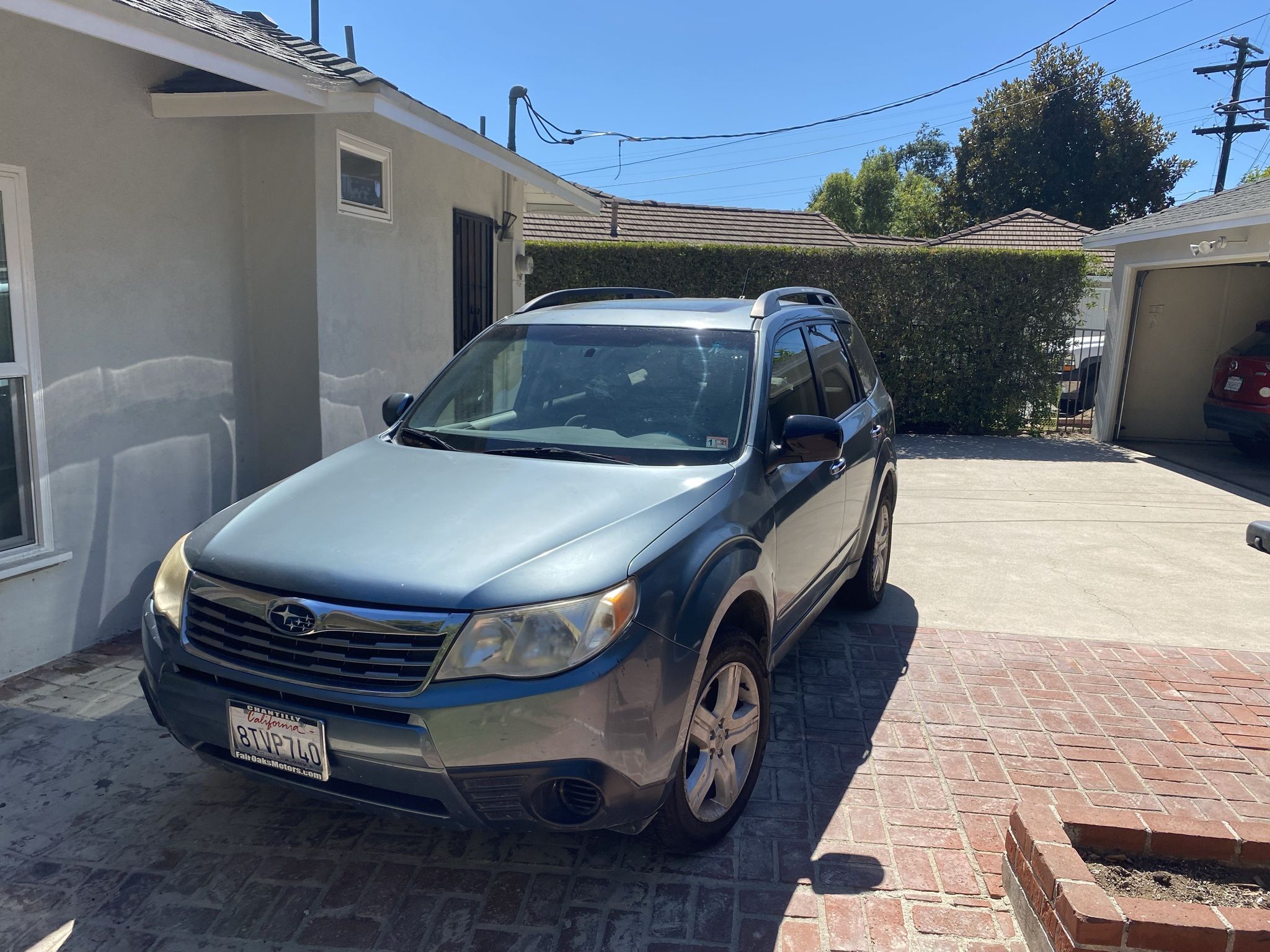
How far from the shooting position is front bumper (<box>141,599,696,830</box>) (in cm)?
248

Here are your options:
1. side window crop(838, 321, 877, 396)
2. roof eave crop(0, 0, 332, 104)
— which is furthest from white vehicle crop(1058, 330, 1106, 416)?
roof eave crop(0, 0, 332, 104)

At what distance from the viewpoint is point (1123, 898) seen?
2.56m

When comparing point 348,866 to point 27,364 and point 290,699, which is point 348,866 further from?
point 27,364

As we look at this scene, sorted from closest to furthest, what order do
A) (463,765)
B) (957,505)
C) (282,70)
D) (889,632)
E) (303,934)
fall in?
(463,765), (303,934), (282,70), (889,632), (957,505)

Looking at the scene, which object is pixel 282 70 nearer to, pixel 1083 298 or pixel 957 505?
pixel 957 505

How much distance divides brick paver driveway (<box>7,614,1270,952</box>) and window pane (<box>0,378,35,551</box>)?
685 mm

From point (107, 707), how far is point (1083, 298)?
46.9 ft

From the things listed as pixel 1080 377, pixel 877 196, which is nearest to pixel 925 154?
pixel 877 196

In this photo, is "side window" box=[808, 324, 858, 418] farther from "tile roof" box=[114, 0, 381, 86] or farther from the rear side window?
the rear side window

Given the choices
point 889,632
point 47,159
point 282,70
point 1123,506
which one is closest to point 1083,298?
point 1123,506

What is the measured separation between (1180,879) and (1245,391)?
33.7 feet

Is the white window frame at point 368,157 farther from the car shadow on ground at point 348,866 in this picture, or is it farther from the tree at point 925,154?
the tree at point 925,154

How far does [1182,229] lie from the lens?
446 inches

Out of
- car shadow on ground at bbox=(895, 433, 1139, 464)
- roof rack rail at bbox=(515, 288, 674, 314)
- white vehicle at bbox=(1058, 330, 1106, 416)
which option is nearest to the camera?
roof rack rail at bbox=(515, 288, 674, 314)
